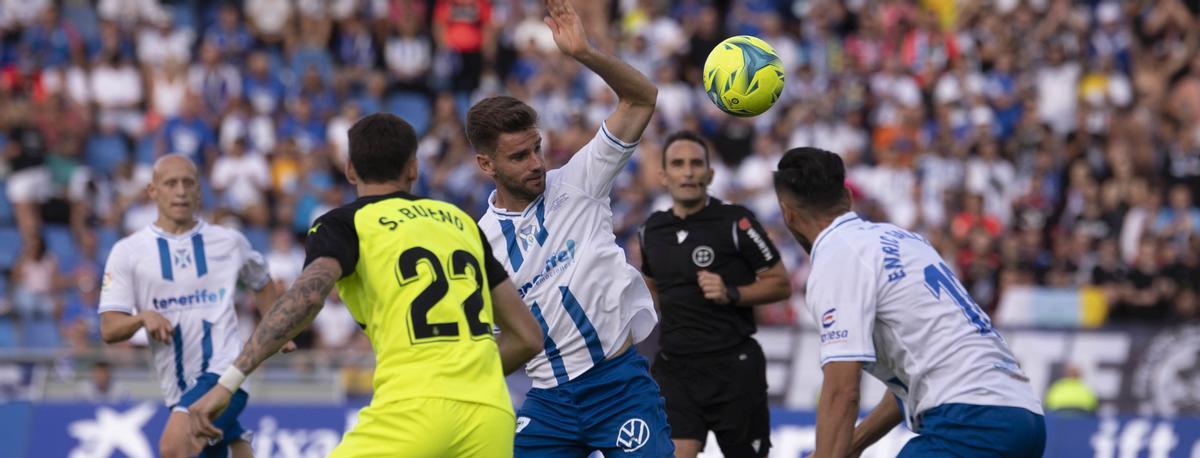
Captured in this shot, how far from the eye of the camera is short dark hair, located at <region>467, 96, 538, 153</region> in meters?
7.83

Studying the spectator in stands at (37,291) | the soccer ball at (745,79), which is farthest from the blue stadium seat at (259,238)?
the soccer ball at (745,79)

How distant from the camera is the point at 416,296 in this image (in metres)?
6.54

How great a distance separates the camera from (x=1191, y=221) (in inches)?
790

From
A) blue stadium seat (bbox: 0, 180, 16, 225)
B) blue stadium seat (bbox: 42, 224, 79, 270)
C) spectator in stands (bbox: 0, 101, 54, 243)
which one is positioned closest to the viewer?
blue stadium seat (bbox: 42, 224, 79, 270)

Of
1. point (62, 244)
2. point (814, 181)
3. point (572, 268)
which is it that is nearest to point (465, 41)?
point (62, 244)

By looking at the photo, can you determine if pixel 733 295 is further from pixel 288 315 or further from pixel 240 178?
pixel 240 178

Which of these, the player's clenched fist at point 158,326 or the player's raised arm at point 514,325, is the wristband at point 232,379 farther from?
the player's clenched fist at point 158,326

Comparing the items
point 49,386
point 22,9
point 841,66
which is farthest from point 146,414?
point 841,66

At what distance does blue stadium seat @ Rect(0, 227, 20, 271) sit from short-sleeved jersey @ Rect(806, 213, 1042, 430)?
1504 centimetres

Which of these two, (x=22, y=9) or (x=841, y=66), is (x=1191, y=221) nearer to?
(x=841, y=66)

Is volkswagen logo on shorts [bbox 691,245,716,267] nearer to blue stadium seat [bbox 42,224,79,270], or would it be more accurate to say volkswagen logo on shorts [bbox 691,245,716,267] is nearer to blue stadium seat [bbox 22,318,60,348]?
blue stadium seat [bbox 22,318,60,348]

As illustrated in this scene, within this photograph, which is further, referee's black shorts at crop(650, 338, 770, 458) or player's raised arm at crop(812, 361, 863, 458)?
referee's black shorts at crop(650, 338, 770, 458)

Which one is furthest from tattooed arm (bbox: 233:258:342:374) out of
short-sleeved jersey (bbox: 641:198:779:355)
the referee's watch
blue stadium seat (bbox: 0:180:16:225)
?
blue stadium seat (bbox: 0:180:16:225)

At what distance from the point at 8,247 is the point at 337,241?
14864 millimetres
